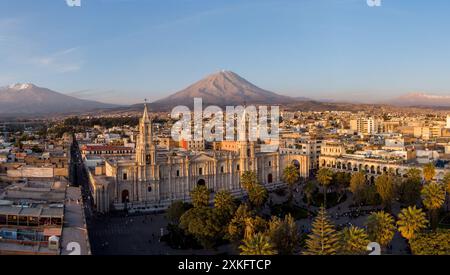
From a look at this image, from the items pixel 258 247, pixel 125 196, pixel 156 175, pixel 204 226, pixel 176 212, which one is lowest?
pixel 125 196

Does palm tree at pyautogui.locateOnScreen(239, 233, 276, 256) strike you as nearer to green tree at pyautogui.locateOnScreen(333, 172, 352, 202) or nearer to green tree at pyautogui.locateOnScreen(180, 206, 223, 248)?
green tree at pyautogui.locateOnScreen(180, 206, 223, 248)

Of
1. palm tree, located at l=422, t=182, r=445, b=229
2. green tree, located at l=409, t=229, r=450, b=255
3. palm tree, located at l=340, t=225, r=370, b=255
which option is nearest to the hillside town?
palm tree, located at l=422, t=182, r=445, b=229

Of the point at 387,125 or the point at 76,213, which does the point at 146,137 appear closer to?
the point at 76,213

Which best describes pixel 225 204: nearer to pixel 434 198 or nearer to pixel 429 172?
pixel 434 198

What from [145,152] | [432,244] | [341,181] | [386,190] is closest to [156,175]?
[145,152]

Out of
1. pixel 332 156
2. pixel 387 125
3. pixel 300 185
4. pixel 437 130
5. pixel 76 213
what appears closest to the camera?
pixel 76 213

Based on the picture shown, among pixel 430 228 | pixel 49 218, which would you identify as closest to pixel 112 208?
pixel 49 218

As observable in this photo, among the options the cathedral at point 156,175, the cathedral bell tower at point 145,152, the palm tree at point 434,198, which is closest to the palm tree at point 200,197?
the cathedral at point 156,175

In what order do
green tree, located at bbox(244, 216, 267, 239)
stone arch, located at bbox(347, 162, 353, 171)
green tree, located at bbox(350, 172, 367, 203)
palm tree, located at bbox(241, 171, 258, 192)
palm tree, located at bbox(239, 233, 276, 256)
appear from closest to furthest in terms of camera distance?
palm tree, located at bbox(239, 233, 276, 256) < green tree, located at bbox(244, 216, 267, 239) < green tree, located at bbox(350, 172, 367, 203) < palm tree, located at bbox(241, 171, 258, 192) < stone arch, located at bbox(347, 162, 353, 171)

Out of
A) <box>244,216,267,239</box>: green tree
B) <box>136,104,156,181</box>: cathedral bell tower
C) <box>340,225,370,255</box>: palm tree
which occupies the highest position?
<box>136,104,156,181</box>: cathedral bell tower
